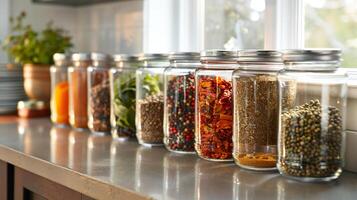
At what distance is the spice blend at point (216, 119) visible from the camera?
43.9 inches

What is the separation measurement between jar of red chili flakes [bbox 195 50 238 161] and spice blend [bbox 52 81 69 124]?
71cm

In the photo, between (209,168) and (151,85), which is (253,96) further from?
(151,85)

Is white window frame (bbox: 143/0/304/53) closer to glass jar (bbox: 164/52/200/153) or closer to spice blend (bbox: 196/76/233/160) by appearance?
glass jar (bbox: 164/52/200/153)

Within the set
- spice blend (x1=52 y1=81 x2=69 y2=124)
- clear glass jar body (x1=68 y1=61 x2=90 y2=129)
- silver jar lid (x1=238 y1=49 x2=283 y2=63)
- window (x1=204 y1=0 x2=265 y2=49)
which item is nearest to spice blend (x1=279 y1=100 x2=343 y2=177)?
silver jar lid (x1=238 y1=49 x2=283 y2=63)

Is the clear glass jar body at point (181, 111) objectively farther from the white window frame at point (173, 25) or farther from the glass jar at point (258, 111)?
the white window frame at point (173, 25)

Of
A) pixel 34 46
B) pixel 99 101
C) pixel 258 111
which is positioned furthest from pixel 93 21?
pixel 258 111

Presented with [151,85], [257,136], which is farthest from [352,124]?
[151,85]

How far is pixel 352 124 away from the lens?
1098 mm

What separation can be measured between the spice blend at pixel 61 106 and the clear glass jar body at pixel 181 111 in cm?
59

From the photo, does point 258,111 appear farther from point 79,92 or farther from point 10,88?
point 10,88

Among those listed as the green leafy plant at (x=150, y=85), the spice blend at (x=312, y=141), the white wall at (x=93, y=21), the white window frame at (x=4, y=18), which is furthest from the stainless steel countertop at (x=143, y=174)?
the white window frame at (x=4, y=18)

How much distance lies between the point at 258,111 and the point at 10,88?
4.45ft

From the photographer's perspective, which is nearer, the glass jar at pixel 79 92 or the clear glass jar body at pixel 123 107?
the clear glass jar body at pixel 123 107

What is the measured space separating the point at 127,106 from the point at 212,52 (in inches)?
15.6
